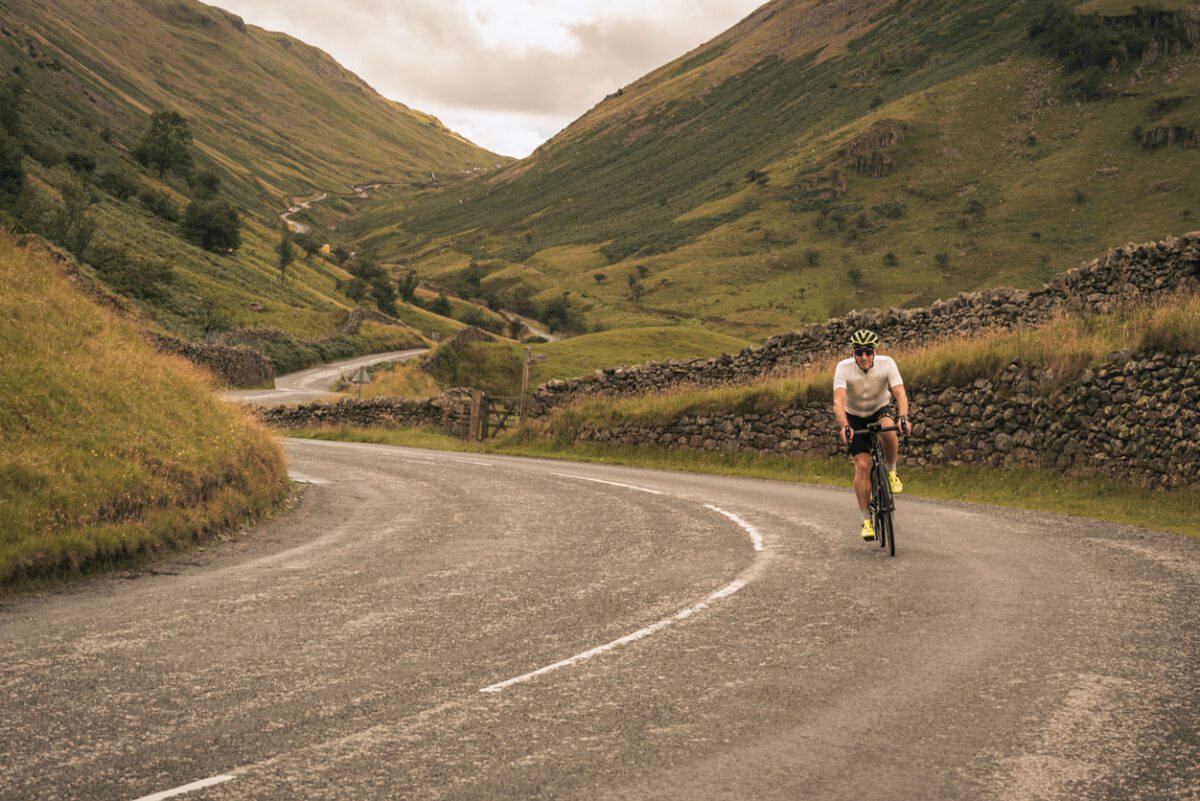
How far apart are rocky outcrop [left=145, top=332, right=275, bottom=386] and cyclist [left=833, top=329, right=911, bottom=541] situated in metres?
55.2

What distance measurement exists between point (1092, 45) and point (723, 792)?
199429 mm

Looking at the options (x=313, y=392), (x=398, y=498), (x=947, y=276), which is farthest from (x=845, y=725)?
(x=947, y=276)

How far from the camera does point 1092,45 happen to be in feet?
567

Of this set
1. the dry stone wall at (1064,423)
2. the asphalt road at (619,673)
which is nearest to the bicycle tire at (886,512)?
the asphalt road at (619,673)

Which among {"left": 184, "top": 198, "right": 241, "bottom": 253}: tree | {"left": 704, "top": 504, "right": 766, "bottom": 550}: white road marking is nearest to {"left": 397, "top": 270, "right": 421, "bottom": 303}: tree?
{"left": 184, "top": 198, "right": 241, "bottom": 253}: tree

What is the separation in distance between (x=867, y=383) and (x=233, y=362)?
62300 millimetres

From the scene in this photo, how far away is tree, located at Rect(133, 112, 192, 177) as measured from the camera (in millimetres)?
137500

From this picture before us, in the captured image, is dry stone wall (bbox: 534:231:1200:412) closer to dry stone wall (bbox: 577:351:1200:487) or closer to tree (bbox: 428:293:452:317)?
dry stone wall (bbox: 577:351:1200:487)

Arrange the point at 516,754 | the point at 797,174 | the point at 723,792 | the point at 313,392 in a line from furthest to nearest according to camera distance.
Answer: the point at 797,174 → the point at 313,392 → the point at 516,754 → the point at 723,792

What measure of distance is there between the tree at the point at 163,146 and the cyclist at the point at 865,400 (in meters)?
145

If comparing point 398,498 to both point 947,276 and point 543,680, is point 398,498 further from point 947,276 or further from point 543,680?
point 947,276

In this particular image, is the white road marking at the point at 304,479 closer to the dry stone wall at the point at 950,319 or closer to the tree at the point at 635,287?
the dry stone wall at the point at 950,319

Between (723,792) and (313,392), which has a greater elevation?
(313,392)

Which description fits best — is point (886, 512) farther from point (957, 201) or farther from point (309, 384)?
point (957, 201)
